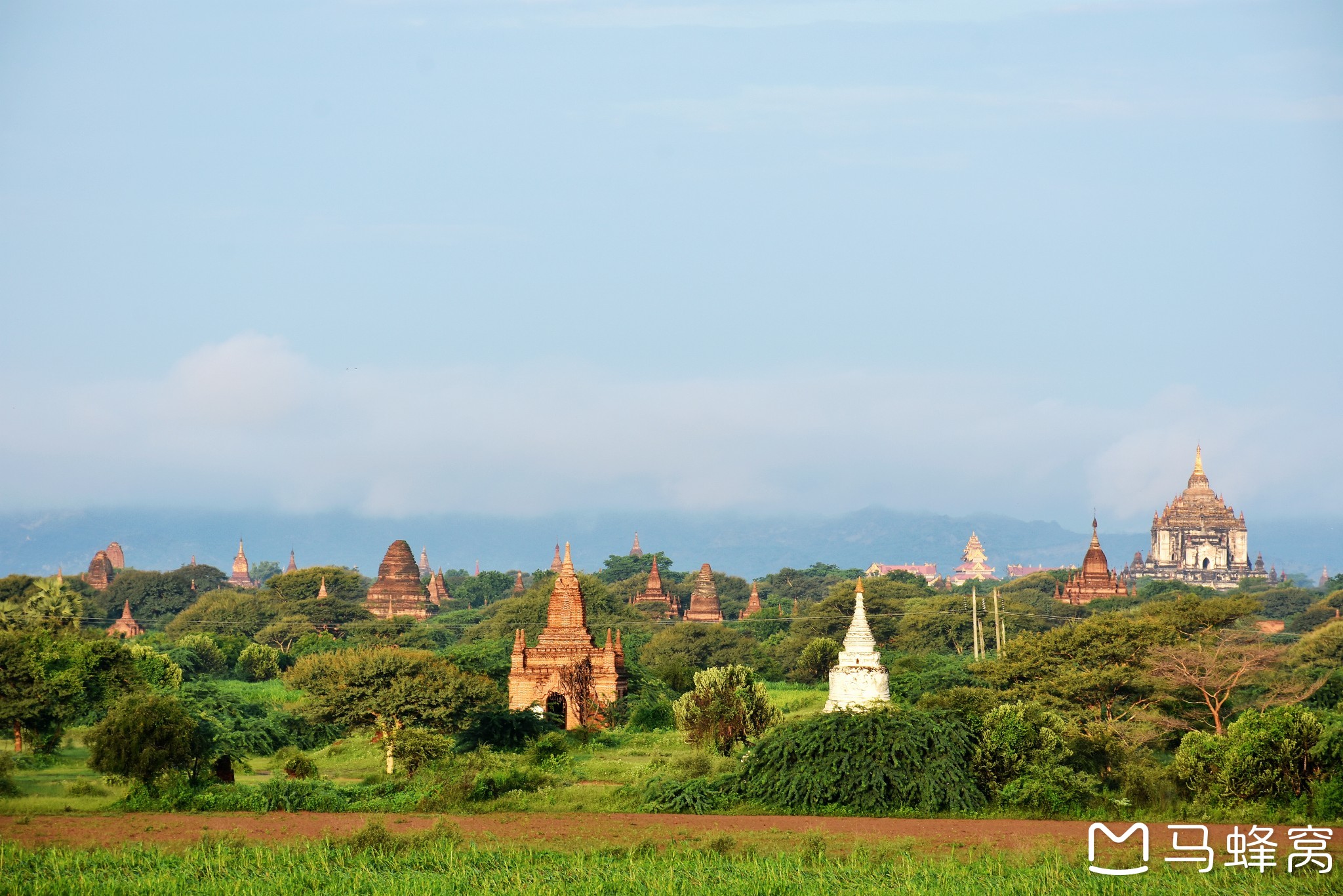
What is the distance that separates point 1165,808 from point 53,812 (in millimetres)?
23098

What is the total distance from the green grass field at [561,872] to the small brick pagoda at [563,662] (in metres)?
21.8

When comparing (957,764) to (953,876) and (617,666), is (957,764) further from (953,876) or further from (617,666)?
(617,666)

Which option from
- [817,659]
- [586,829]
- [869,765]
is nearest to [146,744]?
[586,829]

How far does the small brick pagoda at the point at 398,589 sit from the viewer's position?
119062 mm

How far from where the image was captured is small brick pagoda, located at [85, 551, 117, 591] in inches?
5930

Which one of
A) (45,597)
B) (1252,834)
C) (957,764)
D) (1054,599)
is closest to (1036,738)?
(957,764)

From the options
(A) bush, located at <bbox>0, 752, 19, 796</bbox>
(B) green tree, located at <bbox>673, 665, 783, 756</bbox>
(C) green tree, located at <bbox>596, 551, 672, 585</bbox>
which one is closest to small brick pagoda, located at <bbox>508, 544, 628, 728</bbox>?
(B) green tree, located at <bbox>673, 665, 783, 756</bbox>

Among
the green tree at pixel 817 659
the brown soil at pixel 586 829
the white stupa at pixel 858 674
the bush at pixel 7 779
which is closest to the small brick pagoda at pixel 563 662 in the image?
the white stupa at pixel 858 674

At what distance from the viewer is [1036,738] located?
35250 millimetres

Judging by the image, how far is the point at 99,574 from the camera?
15312 centimetres

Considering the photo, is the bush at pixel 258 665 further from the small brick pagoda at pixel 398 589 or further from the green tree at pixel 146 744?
the green tree at pixel 146 744

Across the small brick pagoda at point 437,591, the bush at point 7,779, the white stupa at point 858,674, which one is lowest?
the bush at point 7,779

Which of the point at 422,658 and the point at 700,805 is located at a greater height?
the point at 422,658

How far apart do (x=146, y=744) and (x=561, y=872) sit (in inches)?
471
